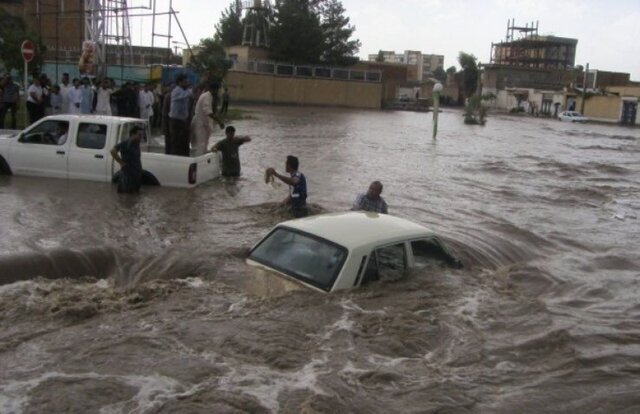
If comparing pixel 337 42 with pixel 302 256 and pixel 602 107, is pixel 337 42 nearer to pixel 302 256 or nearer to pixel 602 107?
pixel 602 107

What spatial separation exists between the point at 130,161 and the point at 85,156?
110 cm

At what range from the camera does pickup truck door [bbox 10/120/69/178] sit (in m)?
12.3

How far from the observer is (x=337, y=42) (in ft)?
226

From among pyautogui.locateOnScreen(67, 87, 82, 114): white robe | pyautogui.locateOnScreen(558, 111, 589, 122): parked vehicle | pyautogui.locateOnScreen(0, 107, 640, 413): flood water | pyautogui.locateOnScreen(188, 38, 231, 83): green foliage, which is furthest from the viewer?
pyautogui.locateOnScreen(558, 111, 589, 122): parked vehicle

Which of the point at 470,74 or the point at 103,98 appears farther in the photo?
the point at 470,74

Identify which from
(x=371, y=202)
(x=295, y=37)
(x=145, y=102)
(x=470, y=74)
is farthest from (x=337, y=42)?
(x=371, y=202)

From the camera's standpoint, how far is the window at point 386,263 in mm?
6719

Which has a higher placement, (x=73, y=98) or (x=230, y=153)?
(x=73, y=98)

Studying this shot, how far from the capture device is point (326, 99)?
6141cm

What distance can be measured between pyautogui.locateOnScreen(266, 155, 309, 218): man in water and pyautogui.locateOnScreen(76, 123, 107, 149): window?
12.3 feet

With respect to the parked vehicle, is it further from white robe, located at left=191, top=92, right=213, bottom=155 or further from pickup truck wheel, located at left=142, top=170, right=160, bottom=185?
pickup truck wheel, located at left=142, top=170, right=160, bottom=185

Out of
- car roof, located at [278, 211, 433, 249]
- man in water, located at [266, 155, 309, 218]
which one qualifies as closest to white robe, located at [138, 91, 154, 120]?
man in water, located at [266, 155, 309, 218]

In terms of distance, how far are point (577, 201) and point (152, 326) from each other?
1284 cm

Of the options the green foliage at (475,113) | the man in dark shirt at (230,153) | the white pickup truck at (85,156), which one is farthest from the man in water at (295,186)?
the green foliage at (475,113)
